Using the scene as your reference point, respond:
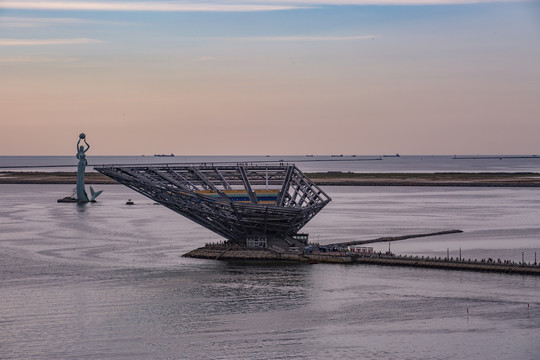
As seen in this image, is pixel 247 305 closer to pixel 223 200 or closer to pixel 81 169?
pixel 223 200

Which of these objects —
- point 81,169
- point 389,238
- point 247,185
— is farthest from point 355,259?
point 81,169

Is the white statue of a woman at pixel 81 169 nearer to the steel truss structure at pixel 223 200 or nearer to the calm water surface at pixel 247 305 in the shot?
the calm water surface at pixel 247 305

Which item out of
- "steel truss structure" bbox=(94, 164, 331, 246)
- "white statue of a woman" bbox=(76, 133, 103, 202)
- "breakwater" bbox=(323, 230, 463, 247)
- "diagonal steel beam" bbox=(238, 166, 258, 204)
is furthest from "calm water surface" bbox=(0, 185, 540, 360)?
"white statue of a woman" bbox=(76, 133, 103, 202)

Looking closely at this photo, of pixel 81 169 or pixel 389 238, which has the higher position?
pixel 81 169

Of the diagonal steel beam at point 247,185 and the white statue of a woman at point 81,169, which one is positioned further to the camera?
the white statue of a woman at point 81,169

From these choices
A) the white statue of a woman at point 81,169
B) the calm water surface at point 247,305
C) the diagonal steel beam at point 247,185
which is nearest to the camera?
the calm water surface at point 247,305

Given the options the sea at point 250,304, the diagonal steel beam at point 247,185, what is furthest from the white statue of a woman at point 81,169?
the diagonal steel beam at point 247,185

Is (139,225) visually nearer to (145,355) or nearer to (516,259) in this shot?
(516,259)
